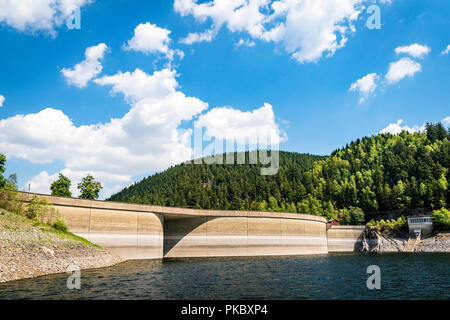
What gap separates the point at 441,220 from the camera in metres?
91.6

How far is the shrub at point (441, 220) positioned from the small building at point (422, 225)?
1.32 m

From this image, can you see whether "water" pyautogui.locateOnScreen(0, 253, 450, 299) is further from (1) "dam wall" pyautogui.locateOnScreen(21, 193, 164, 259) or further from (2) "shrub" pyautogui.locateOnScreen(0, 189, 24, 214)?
(1) "dam wall" pyautogui.locateOnScreen(21, 193, 164, 259)

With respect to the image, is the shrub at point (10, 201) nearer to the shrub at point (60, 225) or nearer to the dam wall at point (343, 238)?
the shrub at point (60, 225)

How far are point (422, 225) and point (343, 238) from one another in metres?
24.4

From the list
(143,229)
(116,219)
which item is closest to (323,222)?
(143,229)

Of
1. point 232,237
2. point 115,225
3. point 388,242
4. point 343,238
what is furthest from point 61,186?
point 388,242

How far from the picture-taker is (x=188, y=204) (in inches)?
6275

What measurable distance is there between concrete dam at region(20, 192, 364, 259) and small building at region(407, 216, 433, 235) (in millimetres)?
31407

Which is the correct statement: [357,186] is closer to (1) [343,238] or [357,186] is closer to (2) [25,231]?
(1) [343,238]

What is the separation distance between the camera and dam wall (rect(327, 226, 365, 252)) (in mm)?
92438

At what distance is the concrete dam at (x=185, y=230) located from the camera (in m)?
49.3

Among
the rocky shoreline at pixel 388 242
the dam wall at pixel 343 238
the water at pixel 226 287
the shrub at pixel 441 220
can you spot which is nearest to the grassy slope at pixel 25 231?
the water at pixel 226 287

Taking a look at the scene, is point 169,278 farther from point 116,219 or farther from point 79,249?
point 116,219

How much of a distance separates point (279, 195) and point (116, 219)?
104004 mm
